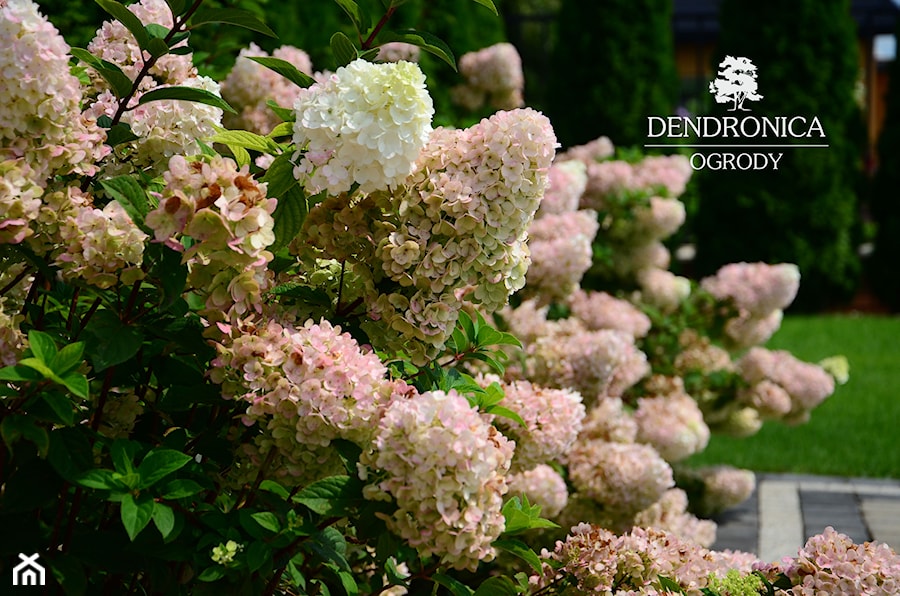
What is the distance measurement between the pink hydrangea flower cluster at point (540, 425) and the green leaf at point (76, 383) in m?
0.93

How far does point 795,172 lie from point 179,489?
10.5m

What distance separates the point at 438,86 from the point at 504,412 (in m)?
4.51

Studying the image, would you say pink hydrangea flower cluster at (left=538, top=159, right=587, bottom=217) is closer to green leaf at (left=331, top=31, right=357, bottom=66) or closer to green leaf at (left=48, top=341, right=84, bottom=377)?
green leaf at (left=331, top=31, right=357, bottom=66)

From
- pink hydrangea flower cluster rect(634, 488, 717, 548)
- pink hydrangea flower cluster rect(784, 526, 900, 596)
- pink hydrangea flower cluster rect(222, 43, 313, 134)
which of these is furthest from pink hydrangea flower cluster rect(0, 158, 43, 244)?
pink hydrangea flower cluster rect(634, 488, 717, 548)

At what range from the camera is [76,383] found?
4.20 feet

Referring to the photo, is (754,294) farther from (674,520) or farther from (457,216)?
(457,216)

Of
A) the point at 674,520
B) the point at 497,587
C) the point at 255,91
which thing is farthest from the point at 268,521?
the point at 674,520

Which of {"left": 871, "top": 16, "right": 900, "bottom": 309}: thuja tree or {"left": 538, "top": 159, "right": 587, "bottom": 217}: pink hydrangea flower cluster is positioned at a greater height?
{"left": 871, "top": 16, "right": 900, "bottom": 309}: thuja tree

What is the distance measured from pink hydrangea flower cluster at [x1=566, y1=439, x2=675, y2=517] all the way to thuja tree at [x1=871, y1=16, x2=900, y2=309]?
9.17 metres

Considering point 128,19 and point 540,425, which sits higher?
point 128,19

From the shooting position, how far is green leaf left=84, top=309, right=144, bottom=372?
51.7 inches

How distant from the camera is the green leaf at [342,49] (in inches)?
61.7

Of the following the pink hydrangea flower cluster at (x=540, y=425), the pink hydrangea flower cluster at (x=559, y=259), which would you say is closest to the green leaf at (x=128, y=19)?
the pink hydrangea flower cluster at (x=540, y=425)

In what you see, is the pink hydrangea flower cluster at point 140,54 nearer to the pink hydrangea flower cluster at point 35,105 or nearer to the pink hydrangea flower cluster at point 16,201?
the pink hydrangea flower cluster at point 35,105
